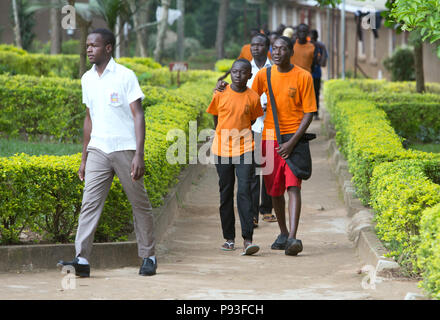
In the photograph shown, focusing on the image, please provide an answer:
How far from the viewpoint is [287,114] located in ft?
23.8

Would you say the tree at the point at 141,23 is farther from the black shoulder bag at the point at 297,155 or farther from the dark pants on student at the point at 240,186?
the black shoulder bag at the point at 297,155

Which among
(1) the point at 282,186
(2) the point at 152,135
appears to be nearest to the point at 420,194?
(1) the point at 282,186

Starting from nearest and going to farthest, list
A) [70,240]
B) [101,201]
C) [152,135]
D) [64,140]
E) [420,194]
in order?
1. [420,194]
2. [101,201]
3. [70,240]
4. [152,135]
5. [64,140]

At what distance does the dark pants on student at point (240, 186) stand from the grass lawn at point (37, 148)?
4150 millimetres

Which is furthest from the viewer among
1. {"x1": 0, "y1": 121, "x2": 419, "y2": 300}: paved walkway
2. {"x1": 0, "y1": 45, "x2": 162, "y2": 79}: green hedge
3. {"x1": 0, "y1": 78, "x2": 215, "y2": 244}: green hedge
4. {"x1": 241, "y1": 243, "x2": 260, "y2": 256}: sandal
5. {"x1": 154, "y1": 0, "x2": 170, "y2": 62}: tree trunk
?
{"x1": 154, "y1": 0, "x2": 170, "y2": 62}: tree trunk

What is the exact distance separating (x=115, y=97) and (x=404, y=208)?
2297mm

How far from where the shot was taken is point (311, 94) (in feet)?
23.7

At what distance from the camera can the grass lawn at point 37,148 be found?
10982 mm

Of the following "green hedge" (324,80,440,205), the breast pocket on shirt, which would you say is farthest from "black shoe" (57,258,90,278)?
"green hedge" (324,80,440,205)

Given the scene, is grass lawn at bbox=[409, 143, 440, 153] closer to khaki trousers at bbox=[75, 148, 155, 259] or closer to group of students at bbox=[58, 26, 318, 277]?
group of students at bbox=[58, 26, 318, 277]

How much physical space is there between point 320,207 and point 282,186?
8.53 ft

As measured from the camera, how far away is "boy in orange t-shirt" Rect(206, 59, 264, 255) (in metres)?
7.29

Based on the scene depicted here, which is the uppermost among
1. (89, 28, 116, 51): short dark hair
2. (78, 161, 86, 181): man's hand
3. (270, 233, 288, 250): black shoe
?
(89, 28, 116, 51): short dark hair
